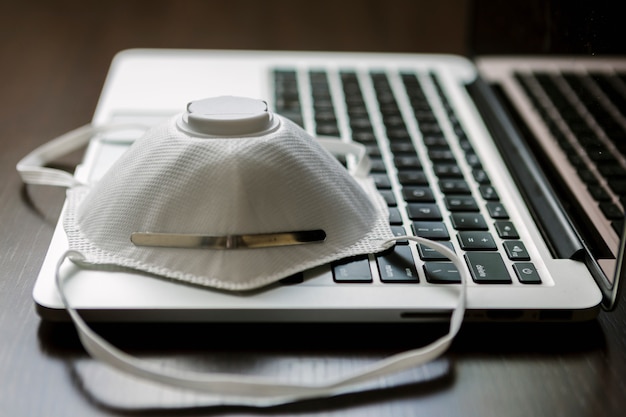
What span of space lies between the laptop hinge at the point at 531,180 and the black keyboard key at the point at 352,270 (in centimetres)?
13

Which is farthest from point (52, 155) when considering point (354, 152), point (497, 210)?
point (497, 210)

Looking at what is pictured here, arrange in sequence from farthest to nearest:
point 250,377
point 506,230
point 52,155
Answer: point 52,155
point 506,230
point 250,377

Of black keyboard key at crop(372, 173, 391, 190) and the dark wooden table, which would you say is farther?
black keyboard key at crop(372, 173, 391, 190)

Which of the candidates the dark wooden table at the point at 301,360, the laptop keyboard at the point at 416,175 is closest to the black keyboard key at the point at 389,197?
the laptop keyboard at the point at 416,175

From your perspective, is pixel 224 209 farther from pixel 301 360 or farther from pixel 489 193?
pixel 489 193

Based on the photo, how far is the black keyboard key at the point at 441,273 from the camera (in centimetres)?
38

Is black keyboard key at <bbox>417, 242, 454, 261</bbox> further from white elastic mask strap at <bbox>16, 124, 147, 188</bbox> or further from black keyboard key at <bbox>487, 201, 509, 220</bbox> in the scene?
white elastic mask strap at <bbox>16, 124, 147, 188</bbox>

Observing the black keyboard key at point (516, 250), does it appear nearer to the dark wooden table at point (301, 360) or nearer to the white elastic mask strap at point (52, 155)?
the dark wooden table at point (301, 360)

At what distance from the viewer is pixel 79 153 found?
1.87 feet

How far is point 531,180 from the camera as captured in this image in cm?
51

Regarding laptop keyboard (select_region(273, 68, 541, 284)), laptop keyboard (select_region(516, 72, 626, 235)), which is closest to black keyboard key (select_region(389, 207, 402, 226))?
laptop keyboard (select_region(273, 68, 541, 284))

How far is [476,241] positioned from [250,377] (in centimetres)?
17

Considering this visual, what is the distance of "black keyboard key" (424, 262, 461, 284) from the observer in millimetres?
378

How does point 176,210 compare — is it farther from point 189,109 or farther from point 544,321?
point 544,321
